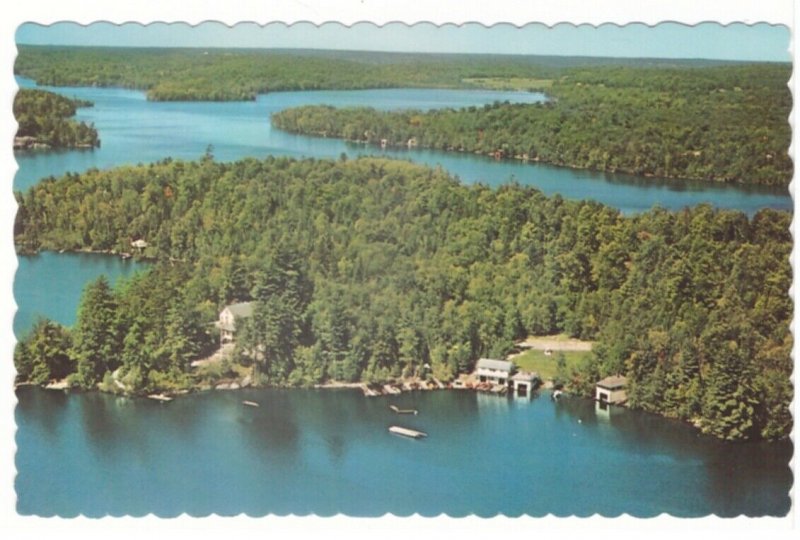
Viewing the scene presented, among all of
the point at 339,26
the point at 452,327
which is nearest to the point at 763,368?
the point at 452,327

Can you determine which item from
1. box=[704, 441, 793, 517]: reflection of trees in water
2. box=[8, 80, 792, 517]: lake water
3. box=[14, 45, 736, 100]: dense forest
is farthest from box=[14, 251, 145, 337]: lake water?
box=[704, 441, 793, 517]: reflection of trees in water

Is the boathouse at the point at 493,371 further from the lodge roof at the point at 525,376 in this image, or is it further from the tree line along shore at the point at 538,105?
the tree line along shore at the point at 538,105

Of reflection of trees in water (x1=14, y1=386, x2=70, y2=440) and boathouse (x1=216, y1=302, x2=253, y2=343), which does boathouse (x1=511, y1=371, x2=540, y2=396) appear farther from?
reflection of trees in water (x1=14, y1=386, x2=70, y2=440)

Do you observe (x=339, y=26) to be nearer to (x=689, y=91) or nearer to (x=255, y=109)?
(x=255, y=109)

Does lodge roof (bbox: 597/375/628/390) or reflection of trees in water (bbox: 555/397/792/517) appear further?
lodge roof (bbox: 597/375/628/390)

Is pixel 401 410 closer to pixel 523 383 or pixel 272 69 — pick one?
pixel 523 383

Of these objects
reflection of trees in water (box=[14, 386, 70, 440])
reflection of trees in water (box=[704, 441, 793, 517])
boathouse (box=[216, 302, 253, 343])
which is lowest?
reflection of trees in water (box=[704, 441, 793, 517])

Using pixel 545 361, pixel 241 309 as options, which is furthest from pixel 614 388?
pixel 241 309
